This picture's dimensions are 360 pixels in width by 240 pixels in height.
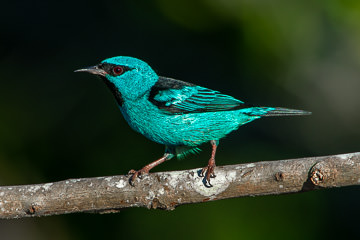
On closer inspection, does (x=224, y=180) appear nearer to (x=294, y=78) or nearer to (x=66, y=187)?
(x=66, y=187)

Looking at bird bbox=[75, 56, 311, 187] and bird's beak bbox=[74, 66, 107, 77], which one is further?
bird's beak bbox=[74, 66, 107, 77]

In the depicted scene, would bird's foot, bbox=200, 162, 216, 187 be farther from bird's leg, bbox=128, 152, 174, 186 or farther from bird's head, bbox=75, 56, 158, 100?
bird's head, bbox=75, 56, 158, 100

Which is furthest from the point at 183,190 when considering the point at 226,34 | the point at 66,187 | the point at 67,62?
the point at 67,62

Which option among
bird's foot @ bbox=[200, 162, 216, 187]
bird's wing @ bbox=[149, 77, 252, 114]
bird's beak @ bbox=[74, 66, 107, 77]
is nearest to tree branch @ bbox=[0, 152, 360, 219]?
bird's foot @ bbox=[200, 162, 216, 187]

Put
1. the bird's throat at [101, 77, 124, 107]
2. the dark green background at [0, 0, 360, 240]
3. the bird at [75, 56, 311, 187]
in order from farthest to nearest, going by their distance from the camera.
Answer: the dark green background at [0, 0, 360, 240] → the bird's throat at [101, 77, 124, 107] → the bird at [75, 56, 311, 187]

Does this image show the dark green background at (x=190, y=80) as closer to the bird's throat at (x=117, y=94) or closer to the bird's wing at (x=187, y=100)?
the bird's throat at (x=117, y=94)

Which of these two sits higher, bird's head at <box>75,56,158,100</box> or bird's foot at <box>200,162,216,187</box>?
bird's head at <box>75,56,158,100</box>

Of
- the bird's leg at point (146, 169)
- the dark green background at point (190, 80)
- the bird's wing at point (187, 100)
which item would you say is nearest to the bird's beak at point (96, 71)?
the bird's wing at point (187, 100)

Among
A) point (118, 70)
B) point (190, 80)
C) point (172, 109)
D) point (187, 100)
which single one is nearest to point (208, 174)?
point (172, 109)
